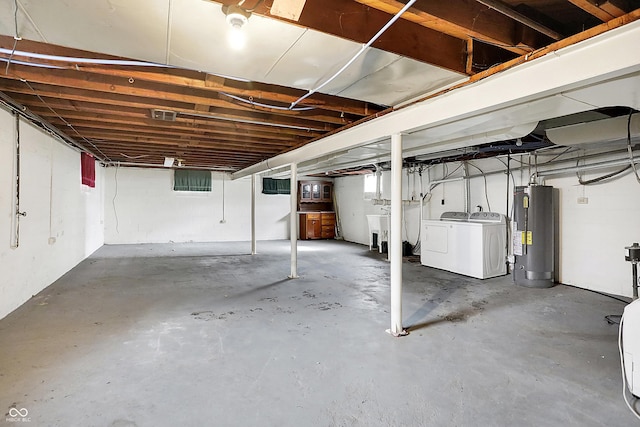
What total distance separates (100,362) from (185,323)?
2.76ft

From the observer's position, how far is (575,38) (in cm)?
172

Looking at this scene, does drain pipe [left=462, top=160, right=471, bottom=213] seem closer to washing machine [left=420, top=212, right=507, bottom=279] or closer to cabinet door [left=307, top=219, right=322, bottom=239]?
washing machine [left=420, top=212, right=507, bottom=279]

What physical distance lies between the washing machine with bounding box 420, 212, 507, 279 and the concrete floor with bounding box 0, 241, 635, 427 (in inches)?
23.7

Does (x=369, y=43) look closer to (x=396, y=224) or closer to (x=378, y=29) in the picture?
(x=378, y=29)

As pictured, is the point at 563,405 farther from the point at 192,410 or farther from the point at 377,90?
the point at 377,90

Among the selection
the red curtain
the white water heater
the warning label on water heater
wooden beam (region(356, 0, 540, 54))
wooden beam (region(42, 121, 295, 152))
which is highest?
wooden beam (region(42, 121, 295, 152))

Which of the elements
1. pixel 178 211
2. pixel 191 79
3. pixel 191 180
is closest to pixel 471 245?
pixel 191 79

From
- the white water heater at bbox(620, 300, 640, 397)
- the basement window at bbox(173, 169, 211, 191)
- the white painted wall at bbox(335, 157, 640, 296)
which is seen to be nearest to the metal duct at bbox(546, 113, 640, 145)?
the white painted wall at bbox(335, 157, 640, 296)

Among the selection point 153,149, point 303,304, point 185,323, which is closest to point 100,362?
point 185,323

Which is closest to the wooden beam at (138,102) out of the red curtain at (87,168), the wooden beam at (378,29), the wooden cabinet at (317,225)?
the wooden beam at (378,29)

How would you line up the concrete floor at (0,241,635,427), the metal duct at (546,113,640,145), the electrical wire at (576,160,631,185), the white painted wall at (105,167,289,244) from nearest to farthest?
the concrete floor at (0,241,635,427) < the metal duct at (546,113,640,145) < the electrical wire at (576,160,631,185) < the white painted wall at (105,167,289,244)

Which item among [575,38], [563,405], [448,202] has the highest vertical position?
[575,38]

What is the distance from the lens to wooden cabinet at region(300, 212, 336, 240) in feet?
34.5

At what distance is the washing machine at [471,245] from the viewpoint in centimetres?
511
